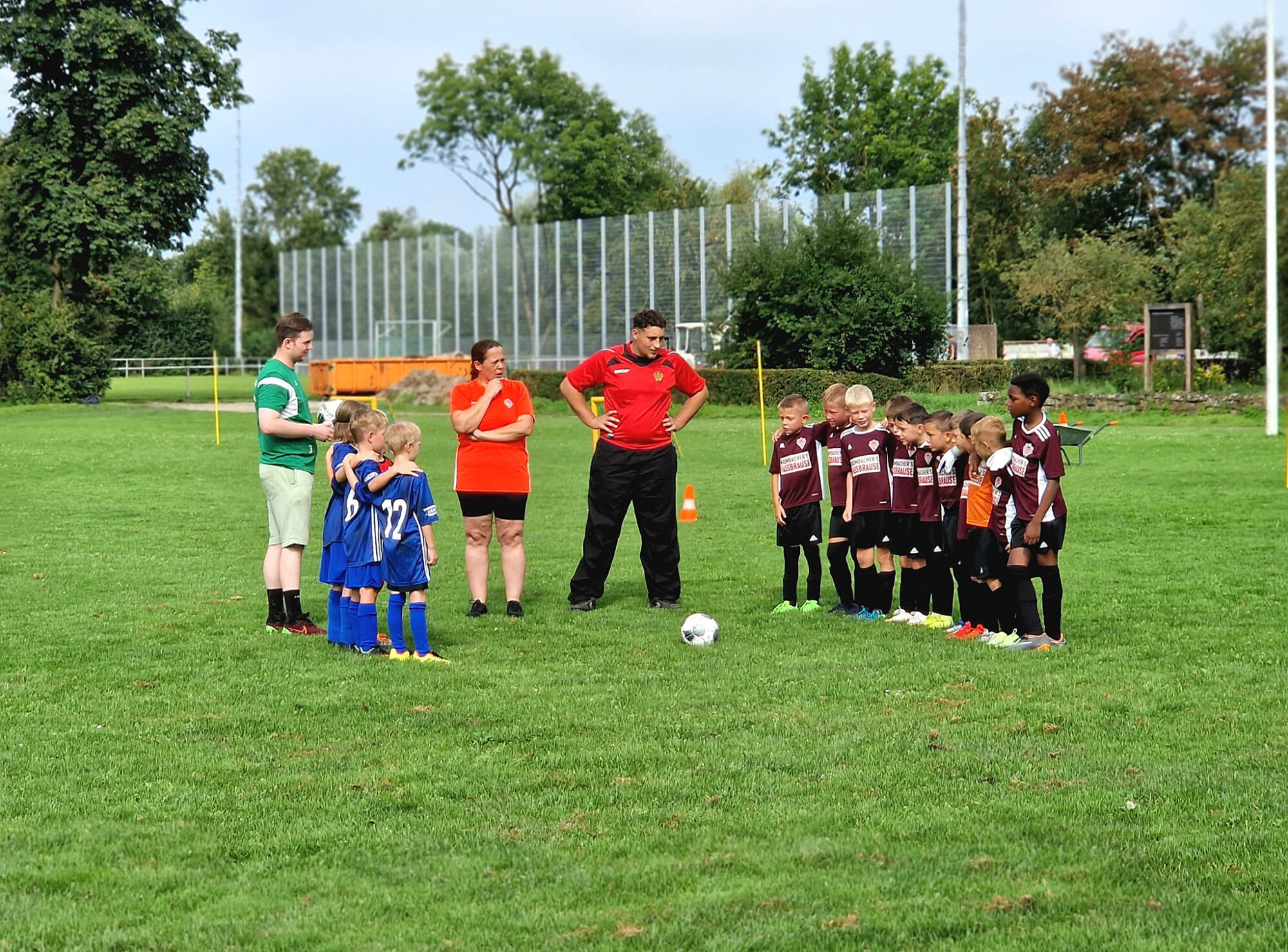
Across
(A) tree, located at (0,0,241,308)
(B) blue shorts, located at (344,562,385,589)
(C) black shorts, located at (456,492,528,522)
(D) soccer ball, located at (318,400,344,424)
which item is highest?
(A) tree, located at (0,0,241,308)

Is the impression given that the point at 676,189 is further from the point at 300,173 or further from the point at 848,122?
the point at 300,173

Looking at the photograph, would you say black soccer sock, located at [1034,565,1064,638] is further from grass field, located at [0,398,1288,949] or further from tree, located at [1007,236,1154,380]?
tree, located at [1007,236,1154,380]

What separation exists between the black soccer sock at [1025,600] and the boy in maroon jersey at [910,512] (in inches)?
35.8

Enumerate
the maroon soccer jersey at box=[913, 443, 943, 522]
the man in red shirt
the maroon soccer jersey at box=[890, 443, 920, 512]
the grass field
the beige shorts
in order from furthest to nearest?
the man in red shirt → the maroon soccer jersey at box=[890, 443, 920, 512] → the maroon soccer jersey at box=[913, 443, 943, 522] → the beige shorts → the grass field

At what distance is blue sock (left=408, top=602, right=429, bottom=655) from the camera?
26.7 feet

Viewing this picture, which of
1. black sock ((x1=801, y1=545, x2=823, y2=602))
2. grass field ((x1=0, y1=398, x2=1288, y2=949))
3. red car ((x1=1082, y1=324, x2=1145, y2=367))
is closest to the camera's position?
grass field ((x1=0, y1=398, x2=1288, y2=949))

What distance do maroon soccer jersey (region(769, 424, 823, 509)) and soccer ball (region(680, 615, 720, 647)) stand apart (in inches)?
58.3

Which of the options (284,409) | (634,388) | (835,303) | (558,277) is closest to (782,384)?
(835,303)

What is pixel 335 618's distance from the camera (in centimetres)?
859

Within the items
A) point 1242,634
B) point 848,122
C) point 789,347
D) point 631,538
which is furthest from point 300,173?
point 1242,634

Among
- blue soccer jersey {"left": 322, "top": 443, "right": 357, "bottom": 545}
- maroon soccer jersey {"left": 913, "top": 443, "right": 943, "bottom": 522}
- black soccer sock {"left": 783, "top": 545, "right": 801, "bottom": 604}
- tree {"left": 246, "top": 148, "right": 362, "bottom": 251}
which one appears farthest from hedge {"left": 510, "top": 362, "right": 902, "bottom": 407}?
tree {"left": 246, "top": 148, "right": 362, "bottom": 251}

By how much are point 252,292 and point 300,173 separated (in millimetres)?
12930

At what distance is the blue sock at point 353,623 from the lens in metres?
8.39

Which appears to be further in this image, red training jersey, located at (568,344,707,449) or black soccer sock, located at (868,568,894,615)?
red training jersey, located at (568,344,707,449)
